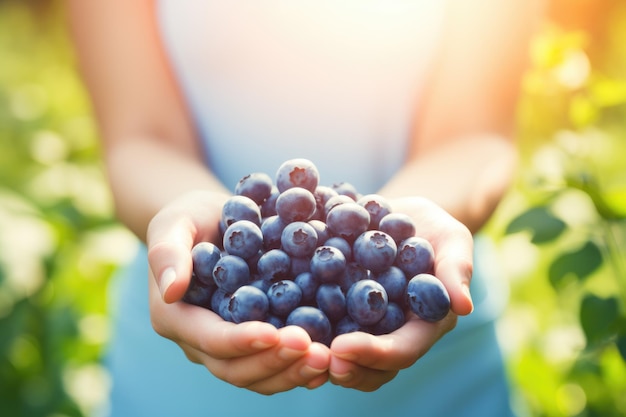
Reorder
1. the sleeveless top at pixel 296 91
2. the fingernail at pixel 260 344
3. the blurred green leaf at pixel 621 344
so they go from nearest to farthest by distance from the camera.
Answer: the fingernail at pixel 260 344
the blurred green leaf at pixel 621 344
the sleeveless top at pixel 296 91

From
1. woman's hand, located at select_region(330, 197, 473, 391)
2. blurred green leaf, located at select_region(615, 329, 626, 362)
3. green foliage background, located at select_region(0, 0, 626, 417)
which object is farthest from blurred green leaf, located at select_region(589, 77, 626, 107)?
woman's hand, located at select_region(330, 197, 473, 391)

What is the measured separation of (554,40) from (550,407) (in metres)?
0.90

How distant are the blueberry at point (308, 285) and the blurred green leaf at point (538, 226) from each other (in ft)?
1.58

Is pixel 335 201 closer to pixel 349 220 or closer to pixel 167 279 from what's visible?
pixel 349 220

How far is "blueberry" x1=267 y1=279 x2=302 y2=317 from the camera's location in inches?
33.8

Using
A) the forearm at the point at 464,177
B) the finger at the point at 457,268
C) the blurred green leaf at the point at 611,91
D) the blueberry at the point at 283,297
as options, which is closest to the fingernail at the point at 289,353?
the blueberry at the point at 283,297

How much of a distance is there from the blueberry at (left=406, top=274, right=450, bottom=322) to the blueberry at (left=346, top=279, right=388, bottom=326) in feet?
0.12

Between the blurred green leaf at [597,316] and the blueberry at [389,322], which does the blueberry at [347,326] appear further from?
the blurred green leaf at [597,316]

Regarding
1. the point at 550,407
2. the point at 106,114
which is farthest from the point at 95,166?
the point at 550,407

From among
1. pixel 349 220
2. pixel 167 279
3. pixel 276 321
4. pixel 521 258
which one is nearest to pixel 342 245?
pixel 349 220

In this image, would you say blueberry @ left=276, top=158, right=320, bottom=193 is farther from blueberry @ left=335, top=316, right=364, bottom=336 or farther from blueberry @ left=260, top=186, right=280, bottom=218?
blueberry @ left=335, top=316, right=364, bottom=336

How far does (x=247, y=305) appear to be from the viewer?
0.83 meters

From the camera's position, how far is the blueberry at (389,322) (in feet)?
2.90

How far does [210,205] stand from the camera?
3.43 ft
